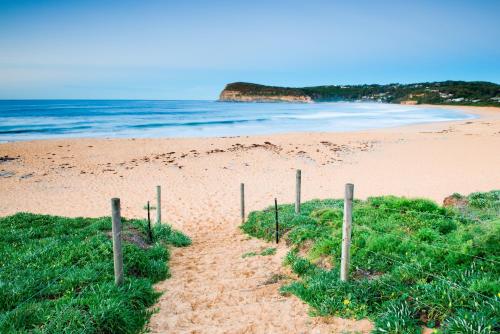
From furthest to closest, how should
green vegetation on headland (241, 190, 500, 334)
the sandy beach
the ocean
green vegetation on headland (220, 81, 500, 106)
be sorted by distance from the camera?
green vegetation on headland (220, 81, 500, 106), the ocean, the sandy beach, green vegetation on headland (241, 190, 500, 334)

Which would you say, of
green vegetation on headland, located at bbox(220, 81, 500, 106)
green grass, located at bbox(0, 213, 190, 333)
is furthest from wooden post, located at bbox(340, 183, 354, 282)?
green vegetation on headland, located at bbox(220, 81, 500, 106)

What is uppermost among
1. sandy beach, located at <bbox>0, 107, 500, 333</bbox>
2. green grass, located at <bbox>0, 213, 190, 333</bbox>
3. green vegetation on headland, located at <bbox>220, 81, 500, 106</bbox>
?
green vegetation on headland, located at <bbox>220, 81, 500, 106</bbox>

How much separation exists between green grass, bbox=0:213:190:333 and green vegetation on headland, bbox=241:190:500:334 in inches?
97.9

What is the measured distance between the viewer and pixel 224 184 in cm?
1748

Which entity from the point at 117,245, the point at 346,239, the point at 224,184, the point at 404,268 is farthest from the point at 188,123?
the point at 404,268

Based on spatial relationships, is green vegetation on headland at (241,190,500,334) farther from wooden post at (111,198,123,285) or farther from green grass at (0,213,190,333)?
wooden post at (111,198,123,285)

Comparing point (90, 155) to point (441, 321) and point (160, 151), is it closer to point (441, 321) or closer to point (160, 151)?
point (160, 151)

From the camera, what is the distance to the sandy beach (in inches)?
220

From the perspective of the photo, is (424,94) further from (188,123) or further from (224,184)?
(224,184)

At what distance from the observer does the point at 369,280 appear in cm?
568

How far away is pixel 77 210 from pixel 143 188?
3.72m

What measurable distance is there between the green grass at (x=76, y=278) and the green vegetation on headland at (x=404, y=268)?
2487mm

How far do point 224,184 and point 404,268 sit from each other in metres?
12.4

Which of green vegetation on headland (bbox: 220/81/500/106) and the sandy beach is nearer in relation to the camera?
the sandy beach
